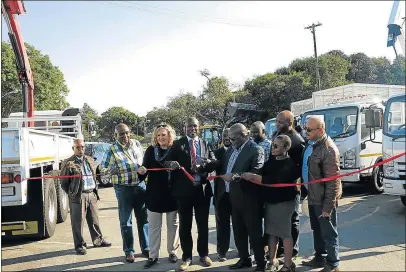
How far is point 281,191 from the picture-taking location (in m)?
4.29

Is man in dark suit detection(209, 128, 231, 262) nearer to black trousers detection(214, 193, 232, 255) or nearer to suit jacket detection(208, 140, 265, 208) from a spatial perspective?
black trousers detection(214, 193, 232, 255)

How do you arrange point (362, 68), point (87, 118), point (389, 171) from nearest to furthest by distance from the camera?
point (362, 68) < point (389, 171) < point (87, 118)

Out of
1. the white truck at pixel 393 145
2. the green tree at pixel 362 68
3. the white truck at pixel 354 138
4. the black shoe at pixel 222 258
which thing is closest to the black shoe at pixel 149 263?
the black shoe at pixel 222 258

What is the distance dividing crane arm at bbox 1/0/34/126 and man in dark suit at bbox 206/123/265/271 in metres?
6.95

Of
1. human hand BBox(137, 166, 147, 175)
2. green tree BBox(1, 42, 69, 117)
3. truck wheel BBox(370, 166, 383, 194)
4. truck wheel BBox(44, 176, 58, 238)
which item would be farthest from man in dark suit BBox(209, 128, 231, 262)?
green tree BBox(1, 42, 69, 117)

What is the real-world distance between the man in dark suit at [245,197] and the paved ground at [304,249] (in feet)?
1.51

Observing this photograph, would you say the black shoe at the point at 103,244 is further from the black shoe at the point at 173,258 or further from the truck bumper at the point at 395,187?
the truck bumper at the point at 395,187

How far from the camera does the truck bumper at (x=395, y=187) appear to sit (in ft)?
18.0

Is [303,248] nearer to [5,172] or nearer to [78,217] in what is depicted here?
[78,217]

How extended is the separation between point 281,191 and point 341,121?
5337mm

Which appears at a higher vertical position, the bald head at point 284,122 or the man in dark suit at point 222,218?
the bald head at point 284,122

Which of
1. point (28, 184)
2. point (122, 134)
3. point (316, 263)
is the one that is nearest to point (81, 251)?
point (28, 184)

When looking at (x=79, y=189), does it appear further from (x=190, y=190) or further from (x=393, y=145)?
(x=393, y=145)

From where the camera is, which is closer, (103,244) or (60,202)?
(103,244)
